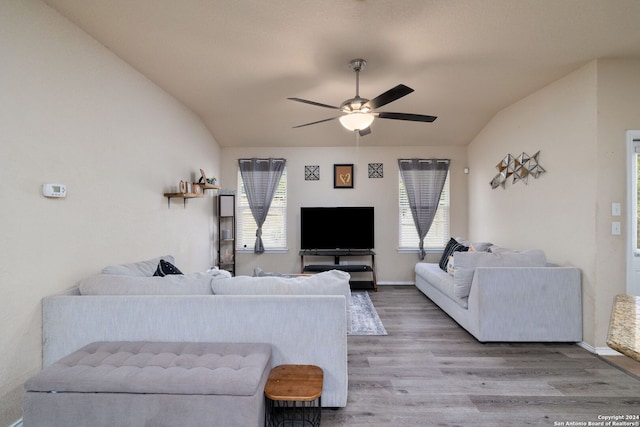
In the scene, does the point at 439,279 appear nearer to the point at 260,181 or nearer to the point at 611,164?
Answer: the point at 611,164

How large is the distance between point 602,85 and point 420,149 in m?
2.75

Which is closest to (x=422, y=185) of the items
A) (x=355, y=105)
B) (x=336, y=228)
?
(x=336, y=228)

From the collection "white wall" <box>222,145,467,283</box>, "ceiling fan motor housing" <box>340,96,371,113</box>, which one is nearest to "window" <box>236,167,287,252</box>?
"white wall" <box>222,145,467,283</box>

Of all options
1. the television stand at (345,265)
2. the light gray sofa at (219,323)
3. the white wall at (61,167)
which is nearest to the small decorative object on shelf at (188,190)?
the white wall at (61,167)

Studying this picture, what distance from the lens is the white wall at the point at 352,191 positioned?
548 centimetres

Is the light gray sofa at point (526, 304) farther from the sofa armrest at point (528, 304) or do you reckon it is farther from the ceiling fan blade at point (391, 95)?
the ceiling fan blade at point (391, 95)

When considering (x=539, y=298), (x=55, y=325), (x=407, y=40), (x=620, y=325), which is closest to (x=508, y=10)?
(x=407, y=40)

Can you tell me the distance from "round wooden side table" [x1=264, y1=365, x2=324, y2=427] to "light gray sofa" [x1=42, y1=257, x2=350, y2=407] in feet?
0.35

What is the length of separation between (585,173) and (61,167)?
4573 millimetres

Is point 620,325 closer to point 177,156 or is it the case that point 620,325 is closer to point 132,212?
point 132,212

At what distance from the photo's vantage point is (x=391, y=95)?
253cm

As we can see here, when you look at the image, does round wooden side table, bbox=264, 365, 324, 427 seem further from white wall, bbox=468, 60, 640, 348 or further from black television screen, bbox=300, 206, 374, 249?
black television screen, bbox=300, 206, 374, 249

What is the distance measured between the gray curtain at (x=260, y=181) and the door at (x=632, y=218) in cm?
442

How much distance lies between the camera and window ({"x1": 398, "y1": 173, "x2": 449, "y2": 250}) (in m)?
5.52
